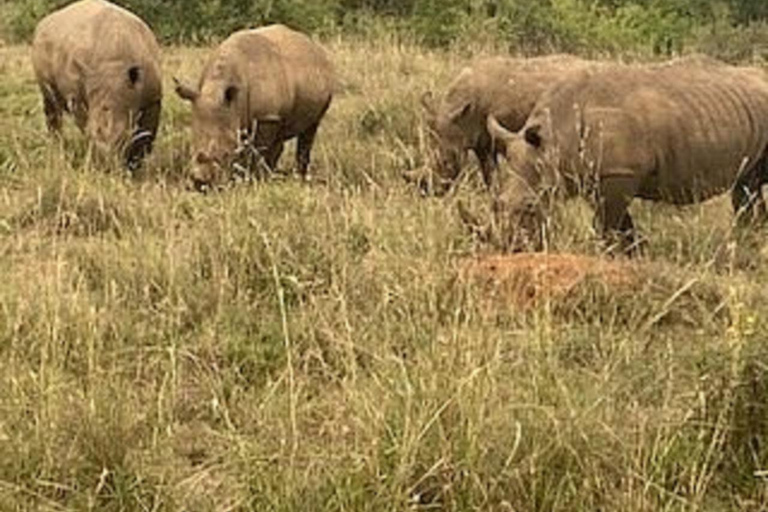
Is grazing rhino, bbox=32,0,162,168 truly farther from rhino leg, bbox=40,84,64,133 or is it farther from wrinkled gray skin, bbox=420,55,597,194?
wrinkled gray skin, bbox=420,55,597,194

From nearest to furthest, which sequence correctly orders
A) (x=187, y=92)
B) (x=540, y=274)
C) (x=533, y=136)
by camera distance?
1. (x=540, y=274)
2. (x=533, y=136)
3. (x=187, y=92)

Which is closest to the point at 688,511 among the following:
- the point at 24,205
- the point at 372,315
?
the point at 372,315

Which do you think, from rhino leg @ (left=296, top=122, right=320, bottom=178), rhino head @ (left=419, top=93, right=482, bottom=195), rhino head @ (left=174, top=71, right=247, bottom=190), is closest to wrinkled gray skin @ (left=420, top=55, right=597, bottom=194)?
rhino head @ (left=419, top=93, right=482, bottom=195)

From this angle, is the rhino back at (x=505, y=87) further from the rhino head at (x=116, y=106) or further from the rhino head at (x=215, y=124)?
the rhino head at (x=116, y=106)

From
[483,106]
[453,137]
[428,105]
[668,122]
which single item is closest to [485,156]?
[453,137]

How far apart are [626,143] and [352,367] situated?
12.5 feet

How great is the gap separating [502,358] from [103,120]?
6.47m

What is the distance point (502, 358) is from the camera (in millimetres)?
5422

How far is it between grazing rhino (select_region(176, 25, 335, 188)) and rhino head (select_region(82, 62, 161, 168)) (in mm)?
494

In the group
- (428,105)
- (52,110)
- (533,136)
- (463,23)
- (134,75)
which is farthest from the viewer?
(463,23)

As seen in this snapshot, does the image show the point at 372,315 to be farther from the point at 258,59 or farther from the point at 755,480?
the point at 258,59

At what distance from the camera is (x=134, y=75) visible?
37.3 feet

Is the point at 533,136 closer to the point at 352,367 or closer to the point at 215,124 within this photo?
the point at 215,124

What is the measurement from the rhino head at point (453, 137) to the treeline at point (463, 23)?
7623 mm
